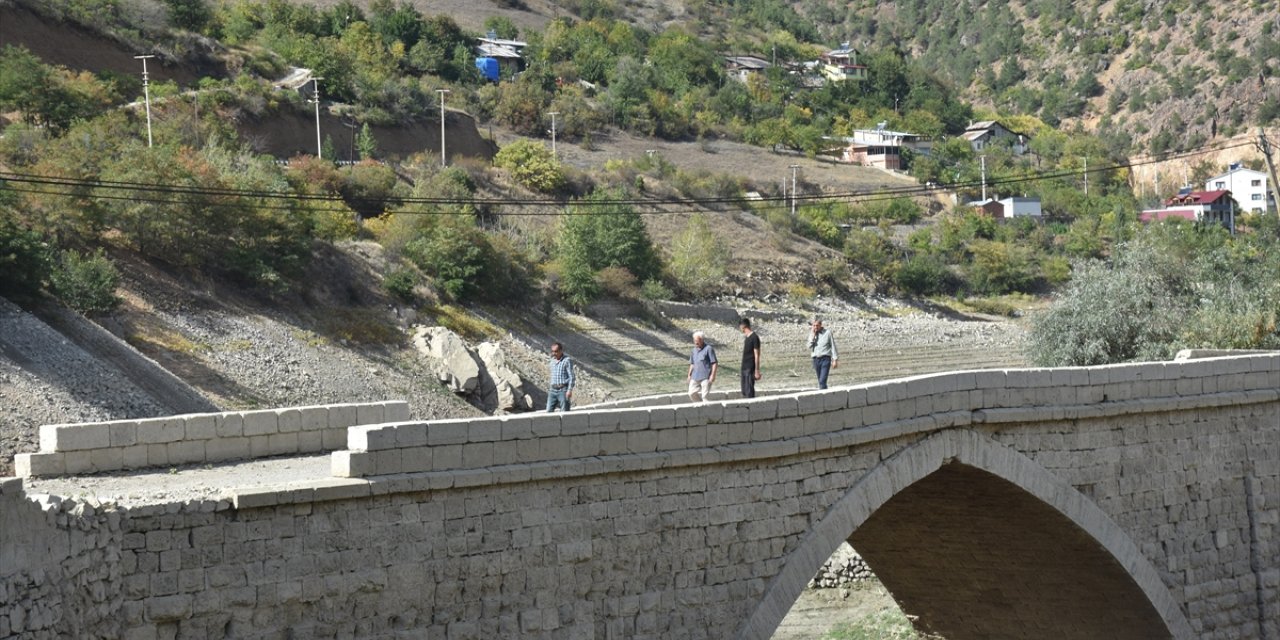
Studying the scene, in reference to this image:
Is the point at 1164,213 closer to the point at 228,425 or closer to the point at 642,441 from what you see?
the point at 642,441

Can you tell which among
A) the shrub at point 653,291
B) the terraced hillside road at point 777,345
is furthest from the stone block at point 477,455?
the shrub at point 653,291

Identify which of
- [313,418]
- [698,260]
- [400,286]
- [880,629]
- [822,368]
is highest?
[313,418]

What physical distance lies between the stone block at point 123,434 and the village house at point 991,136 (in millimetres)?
79367

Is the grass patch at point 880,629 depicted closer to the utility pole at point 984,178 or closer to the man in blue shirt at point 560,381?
the man in blue shirt at point 560,381

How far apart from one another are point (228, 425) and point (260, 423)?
280 mm

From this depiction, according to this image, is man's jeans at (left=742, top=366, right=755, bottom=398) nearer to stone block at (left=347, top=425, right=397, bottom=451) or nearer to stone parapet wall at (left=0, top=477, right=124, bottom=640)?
stone block at (left=347, top=425, right=397, bottom=451)

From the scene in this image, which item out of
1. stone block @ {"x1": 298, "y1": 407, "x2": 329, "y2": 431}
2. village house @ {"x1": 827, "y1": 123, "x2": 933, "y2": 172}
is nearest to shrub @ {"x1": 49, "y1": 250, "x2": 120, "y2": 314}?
stone block @ {"x1": 298, "y1": 407, "x2": 329, "y2": 431}

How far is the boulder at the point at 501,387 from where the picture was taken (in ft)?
108

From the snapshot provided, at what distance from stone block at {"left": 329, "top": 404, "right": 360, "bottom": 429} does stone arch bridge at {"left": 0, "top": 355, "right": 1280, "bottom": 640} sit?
50 cm

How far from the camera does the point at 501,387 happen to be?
33.1m

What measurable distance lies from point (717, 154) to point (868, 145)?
10646mm

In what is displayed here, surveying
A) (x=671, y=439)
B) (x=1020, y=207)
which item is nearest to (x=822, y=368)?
(x=671, y=439)

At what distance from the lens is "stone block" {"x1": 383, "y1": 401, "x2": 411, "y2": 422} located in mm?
13570

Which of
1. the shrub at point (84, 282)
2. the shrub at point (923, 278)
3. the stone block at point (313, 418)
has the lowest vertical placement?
the shrub at point (923, 278)
